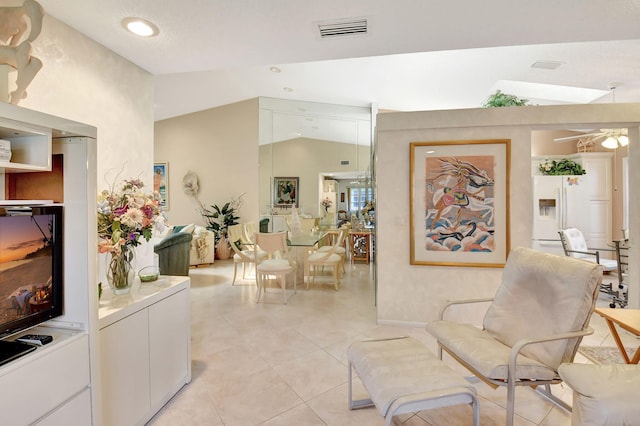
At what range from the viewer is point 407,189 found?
331cm

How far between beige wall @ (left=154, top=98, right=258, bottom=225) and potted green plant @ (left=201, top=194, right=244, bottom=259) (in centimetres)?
13

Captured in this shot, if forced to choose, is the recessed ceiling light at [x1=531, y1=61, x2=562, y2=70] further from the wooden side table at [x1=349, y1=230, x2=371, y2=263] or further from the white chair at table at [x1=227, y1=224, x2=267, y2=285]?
the white chair at table at [x1=227, y1=224, x2=267, y2=285]

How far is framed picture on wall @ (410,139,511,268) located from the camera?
10.3 ft

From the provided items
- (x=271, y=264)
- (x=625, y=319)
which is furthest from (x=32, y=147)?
(x=625, y=319)

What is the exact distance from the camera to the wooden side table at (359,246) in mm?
6590

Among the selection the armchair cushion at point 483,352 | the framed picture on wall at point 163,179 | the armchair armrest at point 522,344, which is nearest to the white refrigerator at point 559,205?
the armchair cushion at point 483,352

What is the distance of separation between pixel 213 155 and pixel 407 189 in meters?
5.47

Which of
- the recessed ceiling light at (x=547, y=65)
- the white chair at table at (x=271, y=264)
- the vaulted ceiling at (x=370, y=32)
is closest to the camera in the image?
the vaulted ceiling at (x=370, y=32)

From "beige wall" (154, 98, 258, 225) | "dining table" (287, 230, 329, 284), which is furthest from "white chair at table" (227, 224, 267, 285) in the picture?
"beige wall" (154, 98, 258, 225)

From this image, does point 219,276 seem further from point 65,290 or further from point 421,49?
point 421,49

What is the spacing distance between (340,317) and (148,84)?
9.87 ft

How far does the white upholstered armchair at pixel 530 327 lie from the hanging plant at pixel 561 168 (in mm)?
4497

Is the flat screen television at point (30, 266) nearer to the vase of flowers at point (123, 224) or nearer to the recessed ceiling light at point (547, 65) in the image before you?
the vase of flowers at point (123, 224)

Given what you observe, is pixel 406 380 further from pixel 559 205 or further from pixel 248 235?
pixel 559 205
